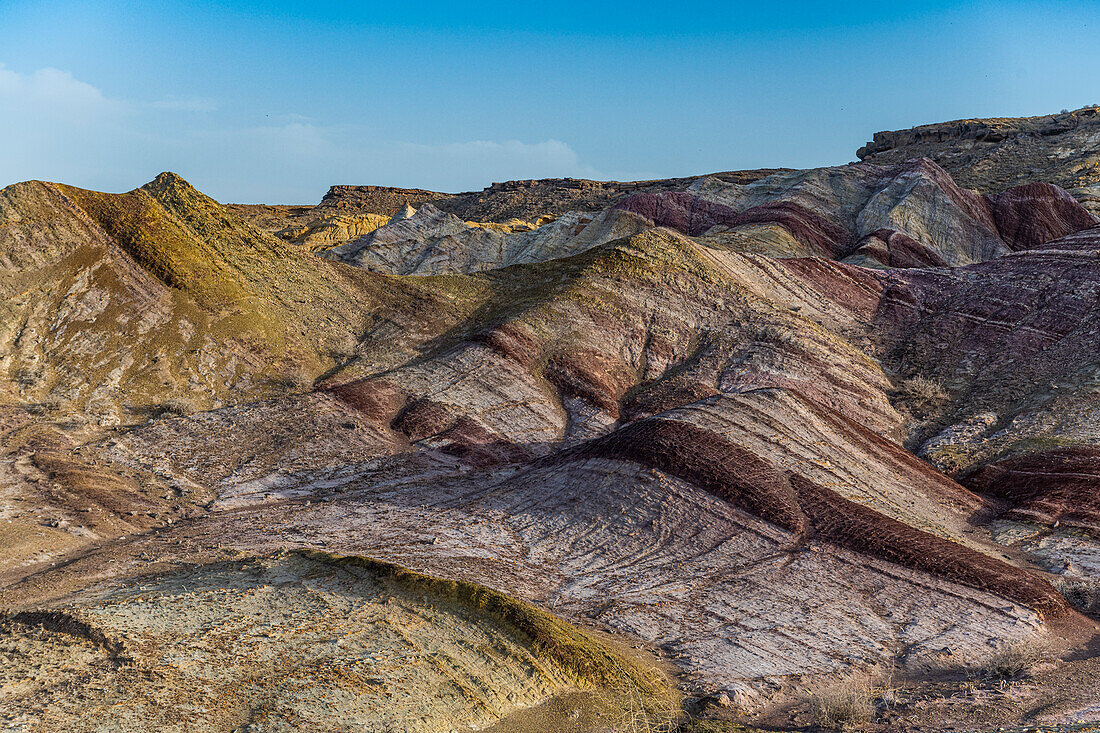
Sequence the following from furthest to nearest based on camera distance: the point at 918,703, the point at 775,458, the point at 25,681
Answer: the point at 775,458 → the point at 918,703 → the point at 25,681

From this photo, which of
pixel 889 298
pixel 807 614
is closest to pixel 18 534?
pixel 807 614

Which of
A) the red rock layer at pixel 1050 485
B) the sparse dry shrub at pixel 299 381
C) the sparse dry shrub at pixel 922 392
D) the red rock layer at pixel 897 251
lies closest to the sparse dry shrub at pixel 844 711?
the red rock layer at pixel 1050 485

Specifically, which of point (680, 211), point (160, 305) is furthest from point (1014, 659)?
point (680, 211)

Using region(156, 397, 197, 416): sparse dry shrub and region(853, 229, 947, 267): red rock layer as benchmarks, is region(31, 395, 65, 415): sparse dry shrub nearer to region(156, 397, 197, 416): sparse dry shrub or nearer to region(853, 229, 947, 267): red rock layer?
region(156, 397, 197, 416): sparse dry shrub

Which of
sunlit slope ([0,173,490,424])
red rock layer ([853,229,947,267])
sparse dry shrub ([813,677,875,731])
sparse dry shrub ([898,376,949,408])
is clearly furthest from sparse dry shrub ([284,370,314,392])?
red rock layer ([853,229,947,267])

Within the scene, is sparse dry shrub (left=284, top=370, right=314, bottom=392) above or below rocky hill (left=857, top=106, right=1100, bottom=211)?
below

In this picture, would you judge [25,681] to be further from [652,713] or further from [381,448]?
[381,448]
